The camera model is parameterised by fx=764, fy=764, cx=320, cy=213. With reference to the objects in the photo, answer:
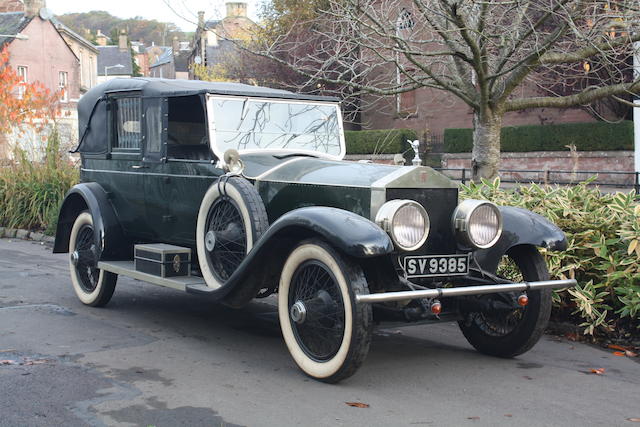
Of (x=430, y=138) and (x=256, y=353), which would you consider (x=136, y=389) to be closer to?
(x=256, y=353)

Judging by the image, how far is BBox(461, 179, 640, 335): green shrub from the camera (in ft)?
20.2

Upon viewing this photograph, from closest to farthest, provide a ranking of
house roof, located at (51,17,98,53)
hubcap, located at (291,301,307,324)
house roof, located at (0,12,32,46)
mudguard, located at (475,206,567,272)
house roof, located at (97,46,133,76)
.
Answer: hubcap, located at (291,301,307,324), mudguard, located at (475,206,567,272), house roof, located at (0,12,32,46), house roof, located at (51,17,98,53), house roof, located at (97,46,133,76)

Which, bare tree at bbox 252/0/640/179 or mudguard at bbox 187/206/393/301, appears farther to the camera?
bare tree at bbox 252/0/640/179

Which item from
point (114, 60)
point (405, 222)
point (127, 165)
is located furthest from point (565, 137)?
point (114, 60)

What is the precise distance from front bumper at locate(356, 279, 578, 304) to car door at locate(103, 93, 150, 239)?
311 centimetres

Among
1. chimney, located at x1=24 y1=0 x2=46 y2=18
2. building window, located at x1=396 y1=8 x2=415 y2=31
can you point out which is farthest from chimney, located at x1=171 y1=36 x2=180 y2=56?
building window, located at x1=396 y1=8 x2=415 y2=31

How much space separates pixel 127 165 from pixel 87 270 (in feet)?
3.85

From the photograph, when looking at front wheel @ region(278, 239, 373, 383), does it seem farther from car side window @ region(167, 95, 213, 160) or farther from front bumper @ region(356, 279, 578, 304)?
car side window @ region(167, 95, 213, 160)

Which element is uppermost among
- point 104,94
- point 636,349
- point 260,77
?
point 260,77

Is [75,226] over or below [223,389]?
over

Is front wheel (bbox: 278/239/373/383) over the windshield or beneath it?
beneath

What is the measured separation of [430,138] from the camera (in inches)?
1156

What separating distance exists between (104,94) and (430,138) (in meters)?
22.8

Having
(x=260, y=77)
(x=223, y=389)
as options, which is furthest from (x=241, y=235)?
(x=260, y=77)
